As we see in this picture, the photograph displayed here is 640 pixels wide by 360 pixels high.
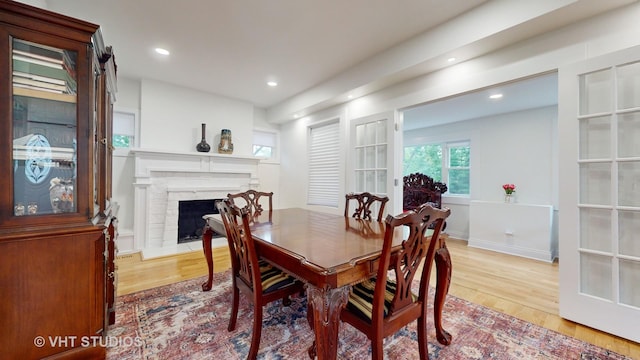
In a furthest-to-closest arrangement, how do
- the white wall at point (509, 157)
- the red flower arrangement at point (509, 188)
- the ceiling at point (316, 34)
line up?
1. the red flower arrangement at point (509, 188)
2. the white wall at point (509, 157)
3. the ceiling at point (316, 34)

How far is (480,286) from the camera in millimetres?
2605

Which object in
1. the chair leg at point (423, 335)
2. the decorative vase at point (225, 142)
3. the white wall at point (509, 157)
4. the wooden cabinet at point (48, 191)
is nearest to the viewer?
the wooden cabinet at point (48, 191)

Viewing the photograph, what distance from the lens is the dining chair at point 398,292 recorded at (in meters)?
1.14

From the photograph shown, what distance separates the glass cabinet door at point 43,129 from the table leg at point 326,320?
143 centimetres

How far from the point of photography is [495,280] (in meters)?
2.77

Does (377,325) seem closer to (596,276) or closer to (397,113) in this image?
(596,276)

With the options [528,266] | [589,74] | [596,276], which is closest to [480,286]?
[596,276]

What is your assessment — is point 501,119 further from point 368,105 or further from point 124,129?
point 124,129

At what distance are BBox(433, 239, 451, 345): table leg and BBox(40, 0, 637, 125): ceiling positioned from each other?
6.03 feet

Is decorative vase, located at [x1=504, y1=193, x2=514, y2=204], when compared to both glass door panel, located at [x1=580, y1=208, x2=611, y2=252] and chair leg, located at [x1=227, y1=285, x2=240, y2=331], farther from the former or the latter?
chair leg, located at [x1=227, y1=285, x2=240, y2=331]

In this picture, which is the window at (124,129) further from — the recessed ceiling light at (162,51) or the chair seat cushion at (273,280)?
the chair seat cushion at (273,280)

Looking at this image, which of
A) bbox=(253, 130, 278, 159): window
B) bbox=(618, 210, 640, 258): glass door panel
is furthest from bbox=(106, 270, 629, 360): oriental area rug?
bbox=(253, 130, 278, 159): window

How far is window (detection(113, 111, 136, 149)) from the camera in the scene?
3.73 meters

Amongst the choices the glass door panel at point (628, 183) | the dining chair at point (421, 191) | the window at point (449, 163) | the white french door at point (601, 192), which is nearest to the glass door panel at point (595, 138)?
the white french door at point (601, 192)
